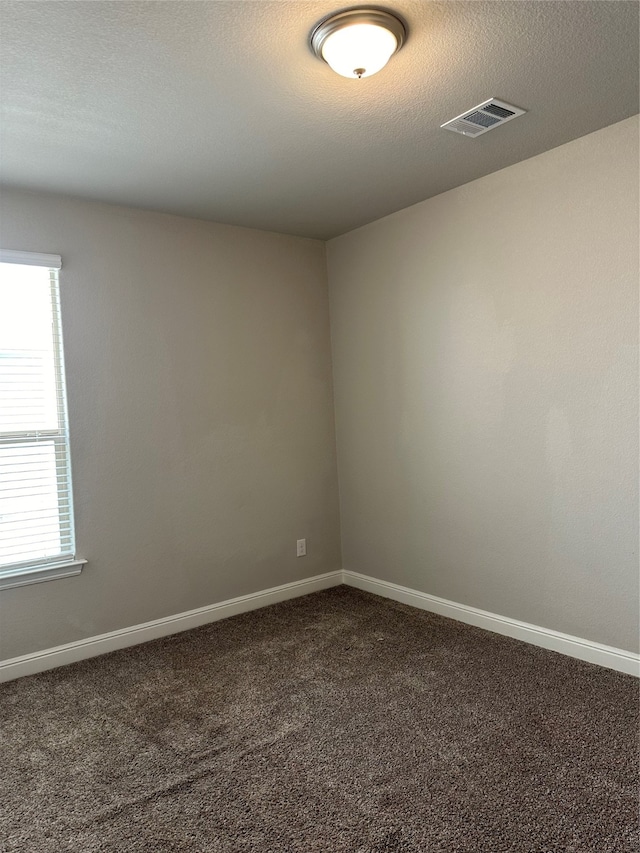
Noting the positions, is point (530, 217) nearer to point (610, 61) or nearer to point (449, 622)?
point (610, 61)

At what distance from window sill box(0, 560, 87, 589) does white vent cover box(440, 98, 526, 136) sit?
289 cm

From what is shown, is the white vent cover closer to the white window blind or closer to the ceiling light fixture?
the ceiling light fixture

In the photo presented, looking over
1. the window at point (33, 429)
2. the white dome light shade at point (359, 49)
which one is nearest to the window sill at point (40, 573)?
the window at point (33, 429)

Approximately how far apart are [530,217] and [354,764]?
105 inches

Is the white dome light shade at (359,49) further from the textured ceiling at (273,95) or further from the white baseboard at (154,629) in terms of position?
the white baseboard at (154,629)

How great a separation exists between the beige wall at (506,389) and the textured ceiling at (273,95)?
331 millimetres

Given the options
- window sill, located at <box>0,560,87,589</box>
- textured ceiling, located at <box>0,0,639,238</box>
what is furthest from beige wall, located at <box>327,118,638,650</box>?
window sill, located at <box>0,560,87,589</box>

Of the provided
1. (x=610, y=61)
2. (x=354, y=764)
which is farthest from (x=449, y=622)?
(x=610, y=61)

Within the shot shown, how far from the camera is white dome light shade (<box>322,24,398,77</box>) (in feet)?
6.44

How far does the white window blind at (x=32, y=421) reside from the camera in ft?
10.5

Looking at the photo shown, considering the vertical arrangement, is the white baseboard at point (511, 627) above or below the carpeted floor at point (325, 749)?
above

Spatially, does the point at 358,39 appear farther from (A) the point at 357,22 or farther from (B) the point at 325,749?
(B) the point at 325,749

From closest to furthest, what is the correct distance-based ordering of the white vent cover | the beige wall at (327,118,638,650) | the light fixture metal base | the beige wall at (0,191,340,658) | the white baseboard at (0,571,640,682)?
1. the light fixture metal base
2. the white vent cover
3. the beige wall at (327,118,638,650)
4. the white baseboard at (0,571,640,682)
5. the beige wall at (0,191,340,658)

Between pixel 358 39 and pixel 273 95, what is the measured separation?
1.63 ft
